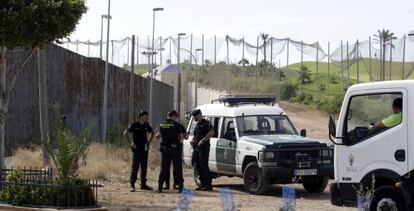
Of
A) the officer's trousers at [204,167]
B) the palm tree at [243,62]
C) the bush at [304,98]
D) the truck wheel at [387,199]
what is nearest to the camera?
the truck wheel at [387,199]

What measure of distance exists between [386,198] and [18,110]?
1964cm

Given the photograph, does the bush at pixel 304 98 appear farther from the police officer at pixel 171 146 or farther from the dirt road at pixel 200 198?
the police officer at pixel 171 146

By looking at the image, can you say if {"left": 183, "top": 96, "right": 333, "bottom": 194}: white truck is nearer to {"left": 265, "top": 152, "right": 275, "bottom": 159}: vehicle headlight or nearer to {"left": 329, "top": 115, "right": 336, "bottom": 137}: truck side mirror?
{"left": 265, "top": 152, "right": 275, "bottom": 159}: vehicle headlight

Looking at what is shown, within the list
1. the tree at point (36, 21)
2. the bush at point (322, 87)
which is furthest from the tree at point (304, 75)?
the tree at point (36, 21)

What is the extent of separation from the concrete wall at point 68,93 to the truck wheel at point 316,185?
7.69 m

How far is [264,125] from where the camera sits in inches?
701

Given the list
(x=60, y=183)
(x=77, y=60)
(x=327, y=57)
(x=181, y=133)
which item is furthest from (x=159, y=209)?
(x=327, y=57)

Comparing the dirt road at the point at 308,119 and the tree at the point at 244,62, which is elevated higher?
the tree at the point at 244,62

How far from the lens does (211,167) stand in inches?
722

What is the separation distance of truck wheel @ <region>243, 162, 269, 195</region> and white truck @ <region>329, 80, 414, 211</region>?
4223mm

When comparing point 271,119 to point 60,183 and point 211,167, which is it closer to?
point 211,167

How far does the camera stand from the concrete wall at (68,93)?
91.7ft

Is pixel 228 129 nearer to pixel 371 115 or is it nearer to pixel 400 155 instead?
pixel 371 115

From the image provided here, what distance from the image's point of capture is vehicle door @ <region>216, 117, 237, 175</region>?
57.5ft
